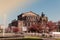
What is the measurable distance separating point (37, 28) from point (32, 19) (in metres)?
30.8

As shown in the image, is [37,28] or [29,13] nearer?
[37,28]

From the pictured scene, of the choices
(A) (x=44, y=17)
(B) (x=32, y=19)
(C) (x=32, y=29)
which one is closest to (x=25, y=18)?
(B) (x=32, y=19)

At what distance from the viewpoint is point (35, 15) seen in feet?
358

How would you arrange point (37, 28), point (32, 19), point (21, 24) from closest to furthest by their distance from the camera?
1. point (37, 28)
2. point (21, 24)
3. point (32, 19)

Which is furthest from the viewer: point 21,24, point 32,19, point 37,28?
point 32,19

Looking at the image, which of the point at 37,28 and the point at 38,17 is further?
the point at 38,17

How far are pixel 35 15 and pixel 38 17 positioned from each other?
15.8 feet

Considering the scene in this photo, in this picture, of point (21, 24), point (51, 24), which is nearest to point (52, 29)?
point (51, 24)

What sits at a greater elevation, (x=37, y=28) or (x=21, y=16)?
(x=21, y=16)

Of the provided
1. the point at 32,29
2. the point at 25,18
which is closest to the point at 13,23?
the point at 25,18

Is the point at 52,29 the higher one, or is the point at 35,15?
the point at 35,15

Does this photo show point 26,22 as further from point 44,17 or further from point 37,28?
point 37,28

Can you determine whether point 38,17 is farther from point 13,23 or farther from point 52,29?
point 52,29

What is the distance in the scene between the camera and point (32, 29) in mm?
75750
